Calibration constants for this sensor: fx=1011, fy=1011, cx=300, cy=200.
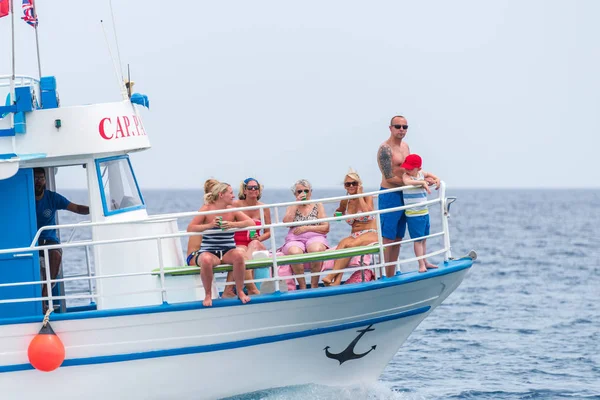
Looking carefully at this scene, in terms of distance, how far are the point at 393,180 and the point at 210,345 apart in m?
2.74

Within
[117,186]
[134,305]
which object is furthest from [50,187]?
[134,305]

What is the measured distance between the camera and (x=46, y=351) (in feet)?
33.6

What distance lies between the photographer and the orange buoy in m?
10.2

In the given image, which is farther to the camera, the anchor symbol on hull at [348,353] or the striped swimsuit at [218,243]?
the anchor symbol on hull at [348,353]

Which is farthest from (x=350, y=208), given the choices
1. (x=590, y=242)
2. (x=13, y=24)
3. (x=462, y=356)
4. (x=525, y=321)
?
(x=590, y=242)

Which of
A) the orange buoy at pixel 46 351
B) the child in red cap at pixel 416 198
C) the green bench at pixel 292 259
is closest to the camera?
the orange buoy at pixel 46 351

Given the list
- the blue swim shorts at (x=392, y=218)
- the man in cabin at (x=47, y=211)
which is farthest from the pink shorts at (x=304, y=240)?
the man in cabin at (x=47, y=211)

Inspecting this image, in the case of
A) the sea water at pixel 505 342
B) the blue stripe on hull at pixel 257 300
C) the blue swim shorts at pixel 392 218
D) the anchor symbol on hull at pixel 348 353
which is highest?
the blue swim shorts at pixel 392 218

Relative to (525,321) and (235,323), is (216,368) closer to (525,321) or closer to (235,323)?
(235,323)

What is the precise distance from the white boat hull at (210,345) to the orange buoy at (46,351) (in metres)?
0.14

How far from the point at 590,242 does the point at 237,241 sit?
35626 millimetres

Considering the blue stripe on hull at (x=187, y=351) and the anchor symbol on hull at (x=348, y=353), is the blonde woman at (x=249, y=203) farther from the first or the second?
the anchor symbol on hull at (x=348, y=353)

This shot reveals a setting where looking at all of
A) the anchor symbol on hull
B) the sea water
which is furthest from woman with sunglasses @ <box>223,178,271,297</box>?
the sea water

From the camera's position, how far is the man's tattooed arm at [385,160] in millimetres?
11281
